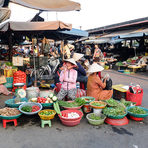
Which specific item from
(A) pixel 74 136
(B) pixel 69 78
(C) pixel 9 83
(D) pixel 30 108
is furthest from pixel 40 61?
(A) pixel 74 136

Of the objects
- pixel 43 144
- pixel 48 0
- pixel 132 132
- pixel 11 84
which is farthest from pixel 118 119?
pixel 48 0

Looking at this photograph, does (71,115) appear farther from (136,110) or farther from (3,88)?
(3,88)

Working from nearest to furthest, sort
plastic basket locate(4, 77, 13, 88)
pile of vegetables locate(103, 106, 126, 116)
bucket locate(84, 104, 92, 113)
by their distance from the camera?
pile of vegetables locate(103, 106, 126, 116) → bucket locate(84, 104, 92, 113) → plastic basket locate(4, 77, 13, 88)

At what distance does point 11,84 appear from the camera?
6.70 m

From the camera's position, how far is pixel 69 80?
4.55m

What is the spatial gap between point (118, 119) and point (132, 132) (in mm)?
431

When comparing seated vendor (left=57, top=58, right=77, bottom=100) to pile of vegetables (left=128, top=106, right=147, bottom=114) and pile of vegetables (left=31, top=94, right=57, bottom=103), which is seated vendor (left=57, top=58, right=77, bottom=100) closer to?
pile of vegetables (left=31, top=94, right=57, bottom=103)

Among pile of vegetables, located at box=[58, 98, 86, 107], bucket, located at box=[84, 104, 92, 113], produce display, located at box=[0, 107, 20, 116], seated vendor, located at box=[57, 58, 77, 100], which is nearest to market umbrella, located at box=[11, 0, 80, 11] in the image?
seated vendor, located at box=[57, 58, 77, 100]

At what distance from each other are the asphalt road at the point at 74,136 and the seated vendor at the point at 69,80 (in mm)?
912

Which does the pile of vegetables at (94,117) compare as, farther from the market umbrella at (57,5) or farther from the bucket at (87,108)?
the market umbrella at (57,5)

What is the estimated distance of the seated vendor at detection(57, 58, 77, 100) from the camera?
455 centimetres

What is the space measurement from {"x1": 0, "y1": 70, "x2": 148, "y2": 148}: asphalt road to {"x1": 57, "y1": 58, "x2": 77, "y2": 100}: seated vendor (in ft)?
2.99

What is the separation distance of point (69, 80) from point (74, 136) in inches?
66.3

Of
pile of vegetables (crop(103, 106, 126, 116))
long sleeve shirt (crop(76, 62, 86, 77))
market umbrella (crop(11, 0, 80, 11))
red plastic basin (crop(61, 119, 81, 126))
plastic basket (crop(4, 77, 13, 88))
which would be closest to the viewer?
red plastic basin (crop(61, 119, 81, 126))
